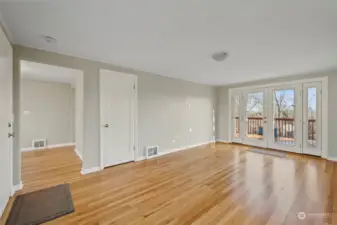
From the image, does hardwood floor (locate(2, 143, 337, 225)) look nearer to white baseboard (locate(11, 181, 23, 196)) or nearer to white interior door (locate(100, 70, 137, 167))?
white baseboard (locate(11, 181, 23, 196))

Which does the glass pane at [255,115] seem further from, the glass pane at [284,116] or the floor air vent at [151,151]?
the floor air vent at [151,151]

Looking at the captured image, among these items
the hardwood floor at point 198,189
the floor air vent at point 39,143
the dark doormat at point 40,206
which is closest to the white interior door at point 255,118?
the hardwood floor at point 198,189

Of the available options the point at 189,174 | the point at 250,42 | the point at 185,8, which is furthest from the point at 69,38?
the point at 189,174

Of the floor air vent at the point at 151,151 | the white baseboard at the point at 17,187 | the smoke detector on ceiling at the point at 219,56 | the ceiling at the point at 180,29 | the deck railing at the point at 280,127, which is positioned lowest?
the white baseboard at the point at 17,187

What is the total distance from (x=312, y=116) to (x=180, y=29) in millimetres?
4579

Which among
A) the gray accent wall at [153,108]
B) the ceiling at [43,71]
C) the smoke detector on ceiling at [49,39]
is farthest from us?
the ceiling at [43,71]

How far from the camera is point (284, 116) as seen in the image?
202 inches

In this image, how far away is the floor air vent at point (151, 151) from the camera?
4.38m

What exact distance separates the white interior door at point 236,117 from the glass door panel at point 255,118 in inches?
8.1

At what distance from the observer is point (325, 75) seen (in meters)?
4.34

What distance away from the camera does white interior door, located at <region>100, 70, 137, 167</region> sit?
3641mm

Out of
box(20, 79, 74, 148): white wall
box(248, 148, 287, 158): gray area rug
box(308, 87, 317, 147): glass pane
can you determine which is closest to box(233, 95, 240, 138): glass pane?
box(248, 148, 287, 158): gray area rug

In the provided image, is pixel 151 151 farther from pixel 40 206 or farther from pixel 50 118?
pixel 50 118

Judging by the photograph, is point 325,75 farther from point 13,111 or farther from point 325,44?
point 13,111
